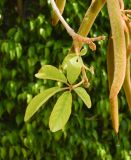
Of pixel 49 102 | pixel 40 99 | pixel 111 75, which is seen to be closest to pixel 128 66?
pixel 111 75

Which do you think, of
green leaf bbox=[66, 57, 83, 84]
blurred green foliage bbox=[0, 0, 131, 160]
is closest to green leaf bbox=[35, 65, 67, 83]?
green leaf bbox=[66, 57, 83, 84]

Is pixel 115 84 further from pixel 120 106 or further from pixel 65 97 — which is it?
pixel 120 106

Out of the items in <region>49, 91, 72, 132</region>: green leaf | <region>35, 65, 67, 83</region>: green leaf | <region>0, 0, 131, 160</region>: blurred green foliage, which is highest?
<region>35, 65, 67, 83</region>: green leaf

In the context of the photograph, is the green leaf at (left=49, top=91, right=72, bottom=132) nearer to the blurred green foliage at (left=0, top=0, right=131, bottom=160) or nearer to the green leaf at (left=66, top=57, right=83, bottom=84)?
the green leaf at (left=66, top=57, right=83, bottom=84)

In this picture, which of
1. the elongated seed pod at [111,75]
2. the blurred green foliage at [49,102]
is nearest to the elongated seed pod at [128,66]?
the elongated seed pod at [111,75]

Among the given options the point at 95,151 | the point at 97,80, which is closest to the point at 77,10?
the point at 97,80

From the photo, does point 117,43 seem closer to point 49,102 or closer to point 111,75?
point 111,75
